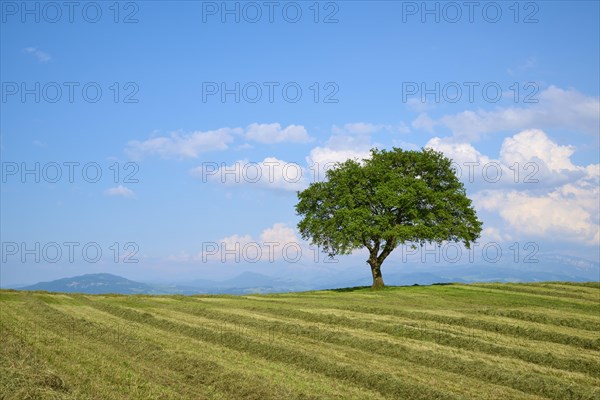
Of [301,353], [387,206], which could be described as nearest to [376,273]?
[387,206]

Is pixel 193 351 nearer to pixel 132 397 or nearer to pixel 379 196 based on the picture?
pixel 132 397

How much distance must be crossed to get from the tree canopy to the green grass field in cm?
2299

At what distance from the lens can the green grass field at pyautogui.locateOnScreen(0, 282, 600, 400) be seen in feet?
50.8

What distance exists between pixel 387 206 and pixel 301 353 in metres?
41.9

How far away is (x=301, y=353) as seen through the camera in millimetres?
20531

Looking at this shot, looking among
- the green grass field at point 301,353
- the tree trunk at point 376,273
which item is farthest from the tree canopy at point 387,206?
the green grass field at point 301,353

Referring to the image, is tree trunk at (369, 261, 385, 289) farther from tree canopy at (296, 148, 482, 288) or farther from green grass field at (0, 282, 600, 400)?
green grass field at (0, 282, 600, 400)

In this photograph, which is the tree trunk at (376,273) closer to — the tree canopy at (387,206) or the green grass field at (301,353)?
the tree canopy at (387,206)

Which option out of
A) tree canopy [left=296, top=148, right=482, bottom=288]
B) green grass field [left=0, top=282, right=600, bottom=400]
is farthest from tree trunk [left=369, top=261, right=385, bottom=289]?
green grass field [left=0, top=282, right=600, bottom=400]

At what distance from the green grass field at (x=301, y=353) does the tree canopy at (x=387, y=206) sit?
22992 millimetres

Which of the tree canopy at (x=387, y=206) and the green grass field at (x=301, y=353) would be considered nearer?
the green grass field at (x=301, y=353)

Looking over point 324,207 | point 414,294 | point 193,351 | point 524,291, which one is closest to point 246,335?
point 193,351

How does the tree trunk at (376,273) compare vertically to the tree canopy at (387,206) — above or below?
below

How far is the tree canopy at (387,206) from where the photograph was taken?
59656 mm
